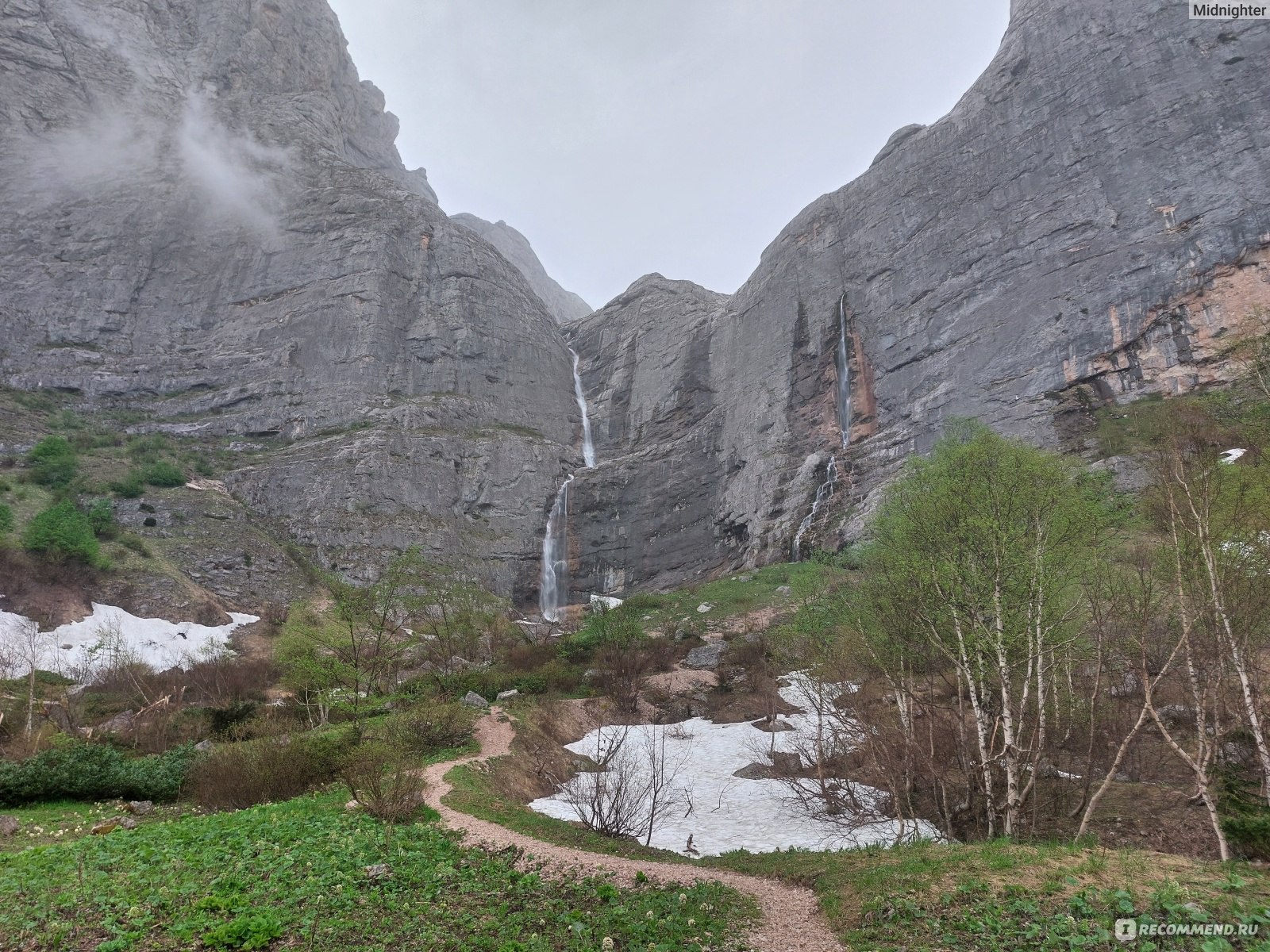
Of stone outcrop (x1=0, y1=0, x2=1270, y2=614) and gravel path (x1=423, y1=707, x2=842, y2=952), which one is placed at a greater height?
stone outcrop (x1=0, y1=0, x2=1270, y2=614)

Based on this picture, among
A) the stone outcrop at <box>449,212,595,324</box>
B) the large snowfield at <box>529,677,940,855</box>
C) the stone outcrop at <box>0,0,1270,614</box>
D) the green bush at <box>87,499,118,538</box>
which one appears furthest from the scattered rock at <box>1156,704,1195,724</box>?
the stone outcrop at <box>449,212,595,324</box>

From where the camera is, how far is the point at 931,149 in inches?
2190

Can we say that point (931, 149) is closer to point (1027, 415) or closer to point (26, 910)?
point (1027, 415)

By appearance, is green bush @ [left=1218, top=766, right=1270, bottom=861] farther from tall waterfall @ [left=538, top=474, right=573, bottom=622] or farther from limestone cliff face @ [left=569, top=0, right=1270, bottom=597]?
tall waterfall @ [left=538, top=474, right=573, bottom=622]

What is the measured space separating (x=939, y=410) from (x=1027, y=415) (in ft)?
19.7

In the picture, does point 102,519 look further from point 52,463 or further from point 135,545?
point 52,463

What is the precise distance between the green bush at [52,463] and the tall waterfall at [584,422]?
139ft

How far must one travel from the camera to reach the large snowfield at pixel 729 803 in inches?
540

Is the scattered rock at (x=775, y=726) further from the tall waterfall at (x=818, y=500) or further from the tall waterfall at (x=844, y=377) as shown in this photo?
the tall waterfall at (x=844, y=377)

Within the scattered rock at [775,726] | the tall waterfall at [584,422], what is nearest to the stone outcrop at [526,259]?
the tall waterfall at [584,422]

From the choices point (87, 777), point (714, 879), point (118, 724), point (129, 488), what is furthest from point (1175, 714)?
point (129, 488)

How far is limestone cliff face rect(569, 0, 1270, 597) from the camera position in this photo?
39969 mm

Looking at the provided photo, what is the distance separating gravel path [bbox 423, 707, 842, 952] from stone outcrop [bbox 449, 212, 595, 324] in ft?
566

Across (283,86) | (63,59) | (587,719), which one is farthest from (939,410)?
(63,59)
